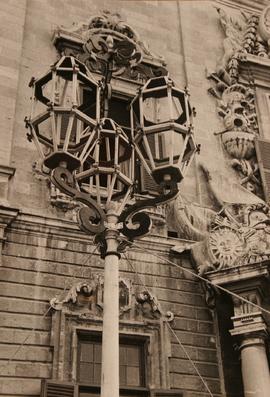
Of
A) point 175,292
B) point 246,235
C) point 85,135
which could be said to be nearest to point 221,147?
point 246,235

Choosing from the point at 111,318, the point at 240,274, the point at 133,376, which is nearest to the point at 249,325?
the point at 240,274

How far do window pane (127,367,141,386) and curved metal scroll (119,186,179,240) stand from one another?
3744 mm

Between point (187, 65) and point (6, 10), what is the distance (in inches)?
181

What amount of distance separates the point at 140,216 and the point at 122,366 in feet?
12.9

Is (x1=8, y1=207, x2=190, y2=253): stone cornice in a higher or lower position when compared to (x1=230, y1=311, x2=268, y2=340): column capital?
higher

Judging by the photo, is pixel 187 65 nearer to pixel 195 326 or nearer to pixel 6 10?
pixel 6 10

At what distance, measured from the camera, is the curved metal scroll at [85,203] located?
→ 22.4ft

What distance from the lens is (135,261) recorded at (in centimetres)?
1119

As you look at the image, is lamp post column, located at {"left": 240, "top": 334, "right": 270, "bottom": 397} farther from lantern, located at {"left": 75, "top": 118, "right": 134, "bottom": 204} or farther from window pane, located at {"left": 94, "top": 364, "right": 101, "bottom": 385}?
lantern, located at {"left": 75, "top": 118, "right": 134, "bottom": 204}

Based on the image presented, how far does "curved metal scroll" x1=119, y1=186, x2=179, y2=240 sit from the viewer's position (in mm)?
7160

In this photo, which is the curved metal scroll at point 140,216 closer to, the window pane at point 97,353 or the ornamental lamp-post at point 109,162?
the ornamental lamp-post at point 109,162

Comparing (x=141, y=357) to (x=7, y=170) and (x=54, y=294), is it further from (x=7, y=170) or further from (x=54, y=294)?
(x=7, y=170)

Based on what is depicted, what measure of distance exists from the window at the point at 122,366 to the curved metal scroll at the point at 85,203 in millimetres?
3624

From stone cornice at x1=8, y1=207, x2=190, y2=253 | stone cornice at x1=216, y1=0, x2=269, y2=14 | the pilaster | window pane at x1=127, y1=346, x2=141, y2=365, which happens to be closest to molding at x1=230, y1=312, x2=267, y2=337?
the pilaster
